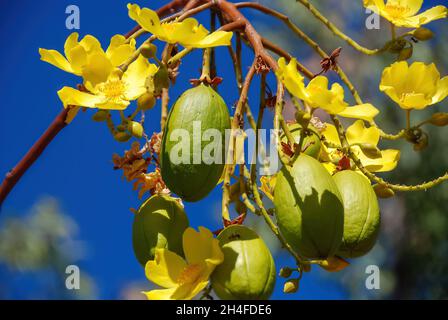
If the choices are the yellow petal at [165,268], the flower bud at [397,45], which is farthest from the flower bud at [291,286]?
the flower bud at [397,45]

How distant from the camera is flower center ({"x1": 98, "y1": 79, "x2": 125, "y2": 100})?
73cm

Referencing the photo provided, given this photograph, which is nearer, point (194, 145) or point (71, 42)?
point (194, 145)

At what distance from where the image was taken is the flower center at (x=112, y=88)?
0.73 metres

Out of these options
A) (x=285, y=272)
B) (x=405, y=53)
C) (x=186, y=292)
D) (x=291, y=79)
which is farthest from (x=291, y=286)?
(x=405, y=53)

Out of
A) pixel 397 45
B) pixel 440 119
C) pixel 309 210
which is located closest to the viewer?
pixel 309 210

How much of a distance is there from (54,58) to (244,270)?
318 mm

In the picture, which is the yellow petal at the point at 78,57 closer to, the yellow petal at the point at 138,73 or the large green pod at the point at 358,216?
the yellow petal at the point at 138,73

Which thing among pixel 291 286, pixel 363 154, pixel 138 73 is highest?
pixel 138 73

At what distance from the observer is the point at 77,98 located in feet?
2.39

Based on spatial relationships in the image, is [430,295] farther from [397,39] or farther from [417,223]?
[397,39]

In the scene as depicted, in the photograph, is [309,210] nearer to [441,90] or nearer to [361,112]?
[361,112]

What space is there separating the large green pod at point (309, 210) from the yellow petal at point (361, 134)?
0.20 metres

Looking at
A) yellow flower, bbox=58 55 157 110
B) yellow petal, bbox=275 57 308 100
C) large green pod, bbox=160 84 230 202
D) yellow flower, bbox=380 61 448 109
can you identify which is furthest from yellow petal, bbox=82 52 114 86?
yellow flower, bbox=380 61 448 109

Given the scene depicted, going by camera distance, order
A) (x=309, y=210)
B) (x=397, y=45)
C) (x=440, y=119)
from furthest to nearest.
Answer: (x=397, y=45) → (x=440, y=119) → (x=309, y=210)
